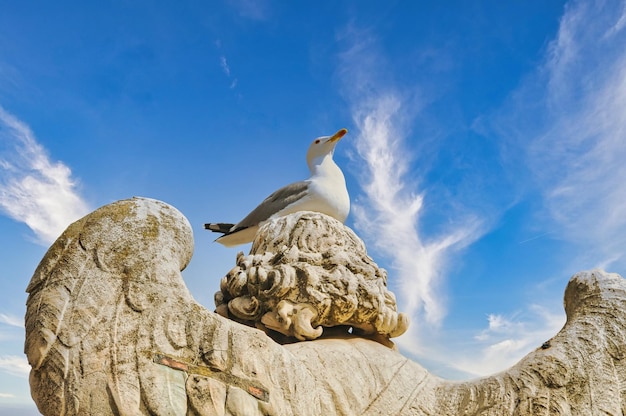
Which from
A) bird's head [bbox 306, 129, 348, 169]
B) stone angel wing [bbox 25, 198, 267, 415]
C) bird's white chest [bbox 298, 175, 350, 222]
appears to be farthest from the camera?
bird's head [bbox 306, 129, 348, 169]

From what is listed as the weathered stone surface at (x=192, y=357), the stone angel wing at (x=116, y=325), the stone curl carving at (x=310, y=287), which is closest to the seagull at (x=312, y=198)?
the stone curl carving at (x=310, y=287)

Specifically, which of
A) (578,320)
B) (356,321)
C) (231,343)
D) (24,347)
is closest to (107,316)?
(24,347)

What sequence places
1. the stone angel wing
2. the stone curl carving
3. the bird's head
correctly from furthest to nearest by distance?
the bird's head, the stone curl carving, the stone angel wing

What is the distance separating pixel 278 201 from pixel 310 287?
3068mm

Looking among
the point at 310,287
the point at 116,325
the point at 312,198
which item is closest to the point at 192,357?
the point at 116,325

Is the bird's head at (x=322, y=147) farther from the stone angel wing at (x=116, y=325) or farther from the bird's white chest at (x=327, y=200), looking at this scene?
the stone angel wing at (x=116, y=325)

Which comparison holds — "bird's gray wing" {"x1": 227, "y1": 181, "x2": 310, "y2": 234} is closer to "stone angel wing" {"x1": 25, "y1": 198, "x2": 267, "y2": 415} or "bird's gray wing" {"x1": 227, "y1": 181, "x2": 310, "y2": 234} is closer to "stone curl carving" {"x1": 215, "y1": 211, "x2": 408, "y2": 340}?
"stone curl carving" {"x1": 215, "y1": 211, "x2": 408, "y2": 340}

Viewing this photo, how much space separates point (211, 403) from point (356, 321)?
3.95 ft

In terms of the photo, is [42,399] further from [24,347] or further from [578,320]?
[578,320]

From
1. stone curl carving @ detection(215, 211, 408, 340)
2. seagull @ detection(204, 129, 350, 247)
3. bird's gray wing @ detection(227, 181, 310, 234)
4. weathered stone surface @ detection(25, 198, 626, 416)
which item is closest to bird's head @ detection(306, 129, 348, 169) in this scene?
seagull @ detection(204, 129, 350, 247)

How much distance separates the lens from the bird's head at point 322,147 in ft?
24.5

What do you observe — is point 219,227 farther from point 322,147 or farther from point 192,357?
point 192,357

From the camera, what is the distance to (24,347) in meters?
2.57

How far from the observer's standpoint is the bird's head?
746cm
